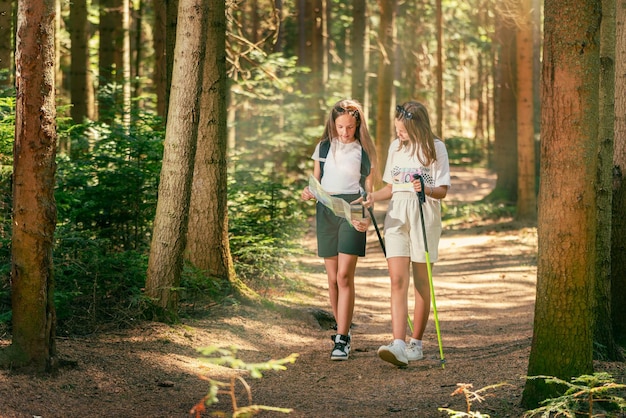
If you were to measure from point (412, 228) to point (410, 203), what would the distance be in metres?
0.23

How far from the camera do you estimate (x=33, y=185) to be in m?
5.50

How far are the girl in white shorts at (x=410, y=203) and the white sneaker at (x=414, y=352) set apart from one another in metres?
0.12

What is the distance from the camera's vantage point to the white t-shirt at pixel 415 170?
7.07m

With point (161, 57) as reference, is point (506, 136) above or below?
below

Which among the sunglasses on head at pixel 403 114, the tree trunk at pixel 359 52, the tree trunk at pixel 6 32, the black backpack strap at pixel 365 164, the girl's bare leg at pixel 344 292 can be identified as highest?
the tree trunk at pixel 359 52

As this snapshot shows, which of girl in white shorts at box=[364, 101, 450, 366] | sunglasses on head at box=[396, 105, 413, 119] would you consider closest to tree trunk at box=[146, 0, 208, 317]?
girl in white shorts at box=[364, 101, 450, 366]

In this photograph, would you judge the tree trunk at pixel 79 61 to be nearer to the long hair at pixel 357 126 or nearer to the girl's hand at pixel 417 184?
the long hair at pixel 357 126

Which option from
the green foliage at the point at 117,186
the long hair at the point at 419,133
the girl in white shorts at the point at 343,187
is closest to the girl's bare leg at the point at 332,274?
the girl in white shorts at the point at 343,187

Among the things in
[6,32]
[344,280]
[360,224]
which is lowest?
[344,280]

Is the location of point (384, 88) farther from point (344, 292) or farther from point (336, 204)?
point (336, 204)

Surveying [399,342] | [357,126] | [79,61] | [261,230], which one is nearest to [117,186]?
[261,230]

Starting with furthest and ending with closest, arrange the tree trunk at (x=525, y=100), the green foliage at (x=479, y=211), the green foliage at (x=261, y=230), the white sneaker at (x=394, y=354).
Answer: the green foliage at (x=479, y=211) < the tree trunk at (x=525, y=100) < the green foliage at (x=261, y=230) < the white sneaker at (x=394, y=354)

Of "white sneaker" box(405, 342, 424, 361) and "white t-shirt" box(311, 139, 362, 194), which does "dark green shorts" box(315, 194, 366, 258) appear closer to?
"white t-shirt" box(311, 139, 362, 194)

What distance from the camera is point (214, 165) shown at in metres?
9.29
